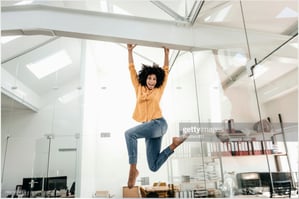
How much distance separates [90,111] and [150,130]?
189 cm

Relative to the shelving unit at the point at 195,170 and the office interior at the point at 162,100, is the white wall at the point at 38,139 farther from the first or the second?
the shelving unit at the point at 195,170

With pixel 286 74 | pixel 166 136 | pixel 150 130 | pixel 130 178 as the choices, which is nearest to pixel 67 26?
pixel 150 130

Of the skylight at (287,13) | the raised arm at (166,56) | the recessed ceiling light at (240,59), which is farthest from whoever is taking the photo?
the raised arm at (166,56)

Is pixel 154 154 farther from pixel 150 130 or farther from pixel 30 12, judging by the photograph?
pixel 30 12

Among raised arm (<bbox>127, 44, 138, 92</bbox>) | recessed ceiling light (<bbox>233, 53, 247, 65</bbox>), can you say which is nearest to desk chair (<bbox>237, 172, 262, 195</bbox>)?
recessed ceiling light (<bbox>233, 53, 247, 65</bbox>)

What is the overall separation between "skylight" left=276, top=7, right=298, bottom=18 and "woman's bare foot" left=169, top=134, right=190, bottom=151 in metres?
1.64

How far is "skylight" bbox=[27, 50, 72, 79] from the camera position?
14.3 ft

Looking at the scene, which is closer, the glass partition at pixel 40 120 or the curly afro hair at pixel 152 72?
the curly afro hair at pixel 152 72

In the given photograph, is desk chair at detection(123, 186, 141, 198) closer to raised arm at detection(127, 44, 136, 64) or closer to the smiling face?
the smiling face

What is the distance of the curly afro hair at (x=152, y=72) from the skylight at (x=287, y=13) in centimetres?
128

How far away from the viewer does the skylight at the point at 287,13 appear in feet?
5.35

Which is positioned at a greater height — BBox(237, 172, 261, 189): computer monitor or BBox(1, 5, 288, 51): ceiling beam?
BBox(1, 5, 288, 51): ceiling beam

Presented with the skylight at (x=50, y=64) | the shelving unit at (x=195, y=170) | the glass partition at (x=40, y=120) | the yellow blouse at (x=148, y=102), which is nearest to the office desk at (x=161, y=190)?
the shelving unit at (x=195, y=170)

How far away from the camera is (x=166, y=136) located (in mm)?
2672
